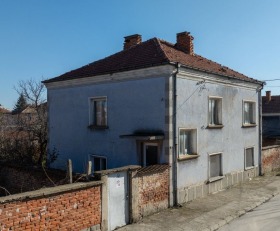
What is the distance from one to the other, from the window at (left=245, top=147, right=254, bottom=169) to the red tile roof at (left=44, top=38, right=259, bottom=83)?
4.57 metres

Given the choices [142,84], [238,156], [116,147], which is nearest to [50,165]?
[116,147]

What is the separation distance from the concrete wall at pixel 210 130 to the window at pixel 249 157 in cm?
32

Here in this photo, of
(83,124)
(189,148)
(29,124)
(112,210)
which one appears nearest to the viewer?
(112,210)

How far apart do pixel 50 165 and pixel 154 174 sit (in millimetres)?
8641

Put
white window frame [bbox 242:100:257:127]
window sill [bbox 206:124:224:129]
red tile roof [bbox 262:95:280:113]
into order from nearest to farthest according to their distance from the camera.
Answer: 1. window sill [bbox 206:124:224:129]
2. white window frame [bbox 242:100:257:127]
3. red tile roof [bbox 262:95:280:113]

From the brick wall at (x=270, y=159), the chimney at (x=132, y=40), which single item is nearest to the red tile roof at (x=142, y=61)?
the chimney at (x=132, y=40)

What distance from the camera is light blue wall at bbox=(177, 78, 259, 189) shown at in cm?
1321

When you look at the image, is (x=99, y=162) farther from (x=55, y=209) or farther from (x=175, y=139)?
(x=55, y=209)

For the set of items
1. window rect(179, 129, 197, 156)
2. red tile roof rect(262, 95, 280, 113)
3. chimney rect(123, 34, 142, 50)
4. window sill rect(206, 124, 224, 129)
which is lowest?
window rect(179, 129, 197, 156)

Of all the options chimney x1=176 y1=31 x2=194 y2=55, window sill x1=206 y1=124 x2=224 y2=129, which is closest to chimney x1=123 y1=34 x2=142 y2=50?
chimney x1=176 y1=31 x2=194 y2=55

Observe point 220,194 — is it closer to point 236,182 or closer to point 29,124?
point 236,182

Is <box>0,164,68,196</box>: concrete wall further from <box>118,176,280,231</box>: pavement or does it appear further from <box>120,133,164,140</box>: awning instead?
<box>118,176,280,231</box>: pavement

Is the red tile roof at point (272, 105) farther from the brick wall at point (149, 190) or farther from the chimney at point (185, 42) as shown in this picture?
the brick wall at point (149, 190)

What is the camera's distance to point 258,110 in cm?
1959
